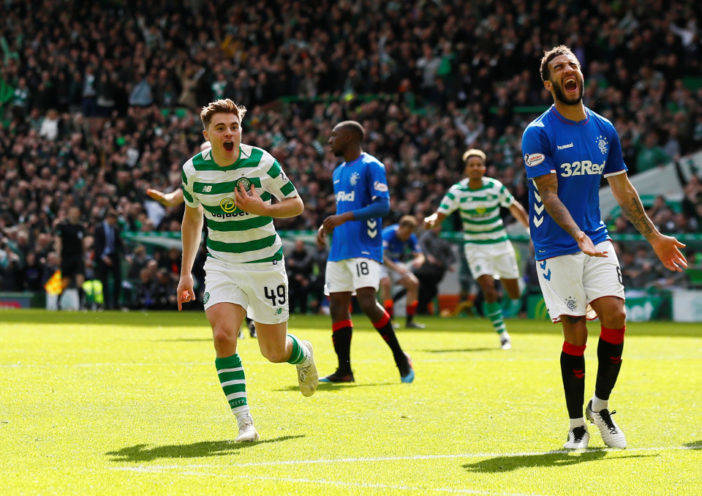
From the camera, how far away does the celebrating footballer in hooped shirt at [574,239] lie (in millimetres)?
7074

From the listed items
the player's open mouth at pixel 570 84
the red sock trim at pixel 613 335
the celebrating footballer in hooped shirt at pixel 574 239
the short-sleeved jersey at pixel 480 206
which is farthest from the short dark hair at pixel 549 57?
the short-sleeved jersey at pixel 480 206

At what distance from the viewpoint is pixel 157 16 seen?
37531mm

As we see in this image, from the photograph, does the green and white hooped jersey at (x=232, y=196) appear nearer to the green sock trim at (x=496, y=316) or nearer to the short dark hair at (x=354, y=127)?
the short dark hair at (x=354, y=127)

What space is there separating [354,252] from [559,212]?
435 cm

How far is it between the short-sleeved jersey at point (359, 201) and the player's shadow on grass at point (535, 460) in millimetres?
4479

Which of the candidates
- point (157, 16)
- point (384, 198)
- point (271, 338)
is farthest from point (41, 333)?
point (157, 16)

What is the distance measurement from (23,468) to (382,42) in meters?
27.2

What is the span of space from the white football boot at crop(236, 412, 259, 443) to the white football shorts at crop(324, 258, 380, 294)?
3926 millimetres

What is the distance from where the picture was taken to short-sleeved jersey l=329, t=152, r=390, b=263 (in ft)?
35.8

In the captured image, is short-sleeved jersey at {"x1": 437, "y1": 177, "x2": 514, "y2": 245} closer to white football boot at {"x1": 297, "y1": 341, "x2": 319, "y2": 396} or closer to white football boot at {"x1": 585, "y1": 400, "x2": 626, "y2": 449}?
white football boot at {"x1": 297, "y1": 341, "x2": 319, "y2": 396}

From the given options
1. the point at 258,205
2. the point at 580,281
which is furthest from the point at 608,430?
the point at 258,205

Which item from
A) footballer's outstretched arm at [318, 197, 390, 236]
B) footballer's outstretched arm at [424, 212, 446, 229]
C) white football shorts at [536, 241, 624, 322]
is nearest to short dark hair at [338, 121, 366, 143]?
footballer's outstretched arm at [318, 197, 390, 236]

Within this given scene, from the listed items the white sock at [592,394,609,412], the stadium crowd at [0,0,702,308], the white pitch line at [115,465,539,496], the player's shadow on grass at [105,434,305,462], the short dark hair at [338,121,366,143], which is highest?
the stadium crowd at [0,0,702,308]

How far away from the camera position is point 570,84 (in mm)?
7094
